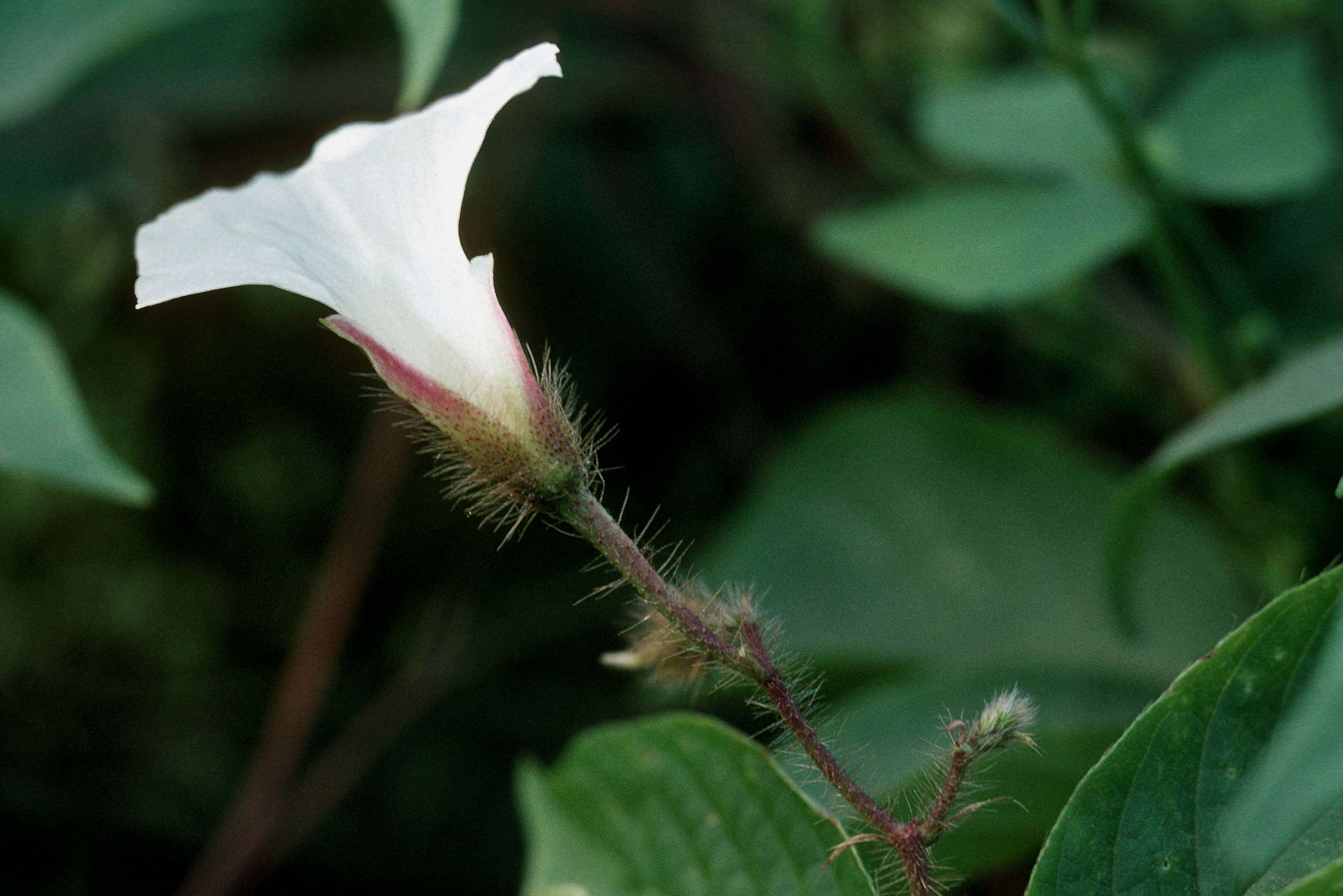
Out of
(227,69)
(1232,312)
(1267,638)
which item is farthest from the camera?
(227,69)

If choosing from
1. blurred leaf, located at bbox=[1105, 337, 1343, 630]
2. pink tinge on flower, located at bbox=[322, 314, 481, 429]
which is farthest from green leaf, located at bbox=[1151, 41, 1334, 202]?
pink tinge on flower, located at bbox=[322, 314, 481, 429]

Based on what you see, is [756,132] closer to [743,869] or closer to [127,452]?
[127,452]

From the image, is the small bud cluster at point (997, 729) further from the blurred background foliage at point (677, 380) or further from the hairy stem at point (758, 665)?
the blurred background foliage at point (677, 380)

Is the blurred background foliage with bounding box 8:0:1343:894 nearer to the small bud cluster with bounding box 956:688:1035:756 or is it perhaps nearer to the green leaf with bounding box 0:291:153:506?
the green leaf with bounding box 0:291:153:506

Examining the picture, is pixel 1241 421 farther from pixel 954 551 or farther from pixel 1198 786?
pixel 954 551

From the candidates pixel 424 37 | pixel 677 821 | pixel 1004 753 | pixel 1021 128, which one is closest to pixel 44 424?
pixel 424 37

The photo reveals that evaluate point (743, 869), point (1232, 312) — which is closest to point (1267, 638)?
point (743, 869)

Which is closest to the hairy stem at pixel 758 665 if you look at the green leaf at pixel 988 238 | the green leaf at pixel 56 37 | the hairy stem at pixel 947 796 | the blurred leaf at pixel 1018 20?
the hairy stem at pixel 947 796
